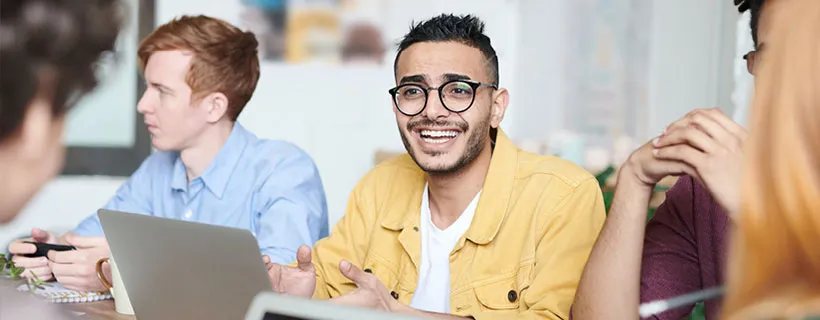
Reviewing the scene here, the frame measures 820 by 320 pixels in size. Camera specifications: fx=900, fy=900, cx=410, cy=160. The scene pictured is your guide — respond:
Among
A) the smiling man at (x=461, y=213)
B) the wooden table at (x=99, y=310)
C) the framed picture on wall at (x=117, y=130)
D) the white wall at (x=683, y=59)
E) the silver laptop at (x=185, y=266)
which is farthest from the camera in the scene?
the framed picture on wall at (x=117, y=130)

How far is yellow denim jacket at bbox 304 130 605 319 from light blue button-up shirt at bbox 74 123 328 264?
0.21 meters

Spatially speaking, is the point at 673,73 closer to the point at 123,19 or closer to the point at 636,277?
the point at 636,277

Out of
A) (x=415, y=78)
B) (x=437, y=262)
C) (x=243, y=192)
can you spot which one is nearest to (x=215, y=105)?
(x=243, y=192)

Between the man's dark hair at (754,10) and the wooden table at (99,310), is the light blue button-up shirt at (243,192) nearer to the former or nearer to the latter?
the wooden table at (99,310)

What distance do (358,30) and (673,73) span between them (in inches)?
60.4

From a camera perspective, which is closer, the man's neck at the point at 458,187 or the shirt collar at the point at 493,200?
the shirt collar at the point at 493,200

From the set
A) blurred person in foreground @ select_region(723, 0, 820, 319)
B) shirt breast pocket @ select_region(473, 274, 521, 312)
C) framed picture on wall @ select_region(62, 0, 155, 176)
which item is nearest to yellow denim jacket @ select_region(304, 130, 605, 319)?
shirt breast pocket @ select_region(473, 274, 521, 312)

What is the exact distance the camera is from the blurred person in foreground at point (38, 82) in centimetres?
83

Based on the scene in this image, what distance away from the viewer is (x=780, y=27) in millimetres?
855

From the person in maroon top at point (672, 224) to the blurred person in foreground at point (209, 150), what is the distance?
96cm

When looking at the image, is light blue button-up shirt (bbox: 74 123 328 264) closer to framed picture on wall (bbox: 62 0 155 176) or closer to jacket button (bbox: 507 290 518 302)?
jacket button (bbox: 507 290 518 302)

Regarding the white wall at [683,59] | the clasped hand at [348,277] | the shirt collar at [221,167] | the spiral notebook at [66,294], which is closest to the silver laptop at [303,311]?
the clasped hand at [348,277]

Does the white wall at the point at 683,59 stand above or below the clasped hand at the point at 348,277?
above

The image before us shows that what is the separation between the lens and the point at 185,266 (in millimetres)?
1314
